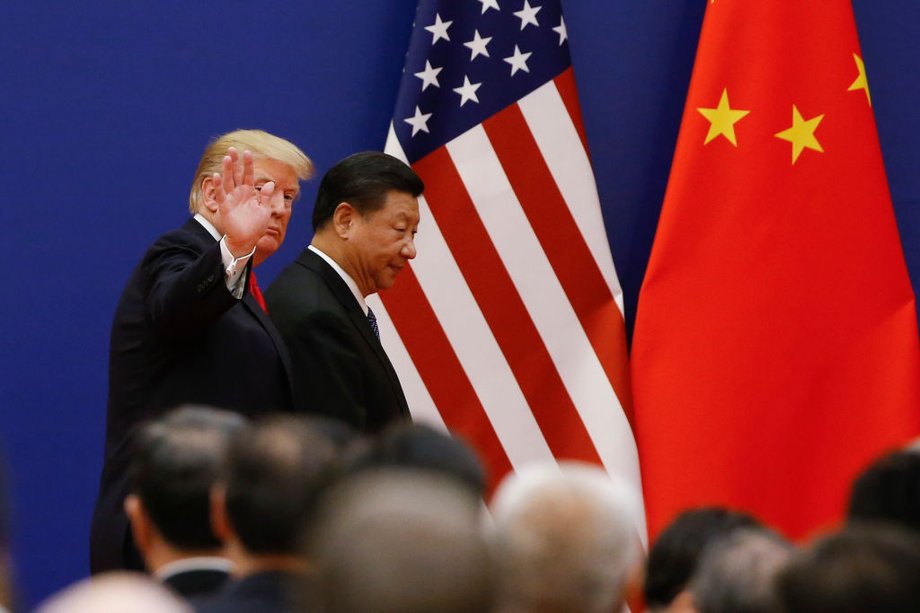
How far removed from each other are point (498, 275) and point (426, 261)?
207 millimetres

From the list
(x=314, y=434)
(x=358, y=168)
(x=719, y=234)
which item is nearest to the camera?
(x=314, y=434)

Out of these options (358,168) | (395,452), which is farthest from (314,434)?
(358,168)

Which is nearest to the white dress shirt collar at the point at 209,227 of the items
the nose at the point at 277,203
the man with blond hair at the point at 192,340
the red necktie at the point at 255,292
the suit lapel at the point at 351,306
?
the man with blond hair at the point at 192,340

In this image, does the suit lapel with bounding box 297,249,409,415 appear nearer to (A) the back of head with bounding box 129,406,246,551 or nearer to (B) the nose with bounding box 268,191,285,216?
(B) the nose with bounding box 268,191,285,216

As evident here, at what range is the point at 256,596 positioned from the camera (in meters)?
1.69

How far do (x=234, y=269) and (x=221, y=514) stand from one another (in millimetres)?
1259

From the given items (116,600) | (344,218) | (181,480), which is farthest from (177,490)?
(344,218)

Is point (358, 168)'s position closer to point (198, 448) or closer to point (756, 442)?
point (756, 442)

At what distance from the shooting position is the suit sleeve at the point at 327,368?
3.33m

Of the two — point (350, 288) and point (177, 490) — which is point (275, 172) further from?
point (177, 490)

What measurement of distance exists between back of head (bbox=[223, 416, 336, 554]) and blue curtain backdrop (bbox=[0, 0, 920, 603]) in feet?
7.86

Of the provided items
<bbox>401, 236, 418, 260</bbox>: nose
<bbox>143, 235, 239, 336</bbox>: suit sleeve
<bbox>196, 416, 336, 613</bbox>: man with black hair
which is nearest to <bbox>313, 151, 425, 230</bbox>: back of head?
<bbox>401, 236, 418, 260</bbox>: nose

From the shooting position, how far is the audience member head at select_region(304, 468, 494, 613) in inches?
43.8

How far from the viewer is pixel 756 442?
12.9 ft
